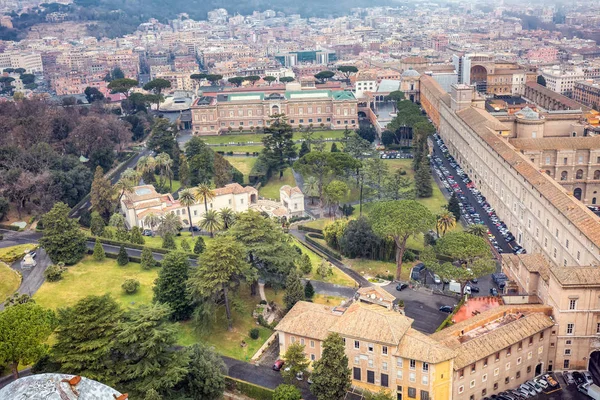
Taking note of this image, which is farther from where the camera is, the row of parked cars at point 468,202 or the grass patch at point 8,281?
the row of parked cars at point 468,202

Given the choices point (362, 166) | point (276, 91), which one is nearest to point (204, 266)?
point (362, 166)

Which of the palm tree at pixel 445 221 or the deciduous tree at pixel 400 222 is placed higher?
the deciduous tree at pixel 400 222

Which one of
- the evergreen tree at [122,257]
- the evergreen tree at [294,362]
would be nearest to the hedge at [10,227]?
the evergreen tree at [122,257]

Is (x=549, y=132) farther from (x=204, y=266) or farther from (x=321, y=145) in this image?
(x=204, y=266)

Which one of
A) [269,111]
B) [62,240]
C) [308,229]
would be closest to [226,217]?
[308,229]

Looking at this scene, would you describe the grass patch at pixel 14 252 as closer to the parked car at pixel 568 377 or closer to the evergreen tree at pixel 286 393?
the evergreen tree at pixel 286 393

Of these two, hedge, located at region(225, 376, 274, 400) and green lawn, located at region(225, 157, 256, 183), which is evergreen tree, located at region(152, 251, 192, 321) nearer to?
hedge, located at region(225, 376, 274, 400)
